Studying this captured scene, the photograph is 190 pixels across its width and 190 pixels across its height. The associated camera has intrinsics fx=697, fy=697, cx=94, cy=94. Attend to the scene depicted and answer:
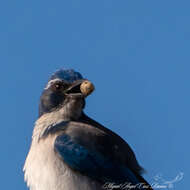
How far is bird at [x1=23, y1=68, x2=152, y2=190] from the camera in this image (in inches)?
340

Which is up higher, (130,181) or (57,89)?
(57,89)

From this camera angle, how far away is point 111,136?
30.6 ft

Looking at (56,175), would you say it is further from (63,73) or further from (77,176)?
(63,73)

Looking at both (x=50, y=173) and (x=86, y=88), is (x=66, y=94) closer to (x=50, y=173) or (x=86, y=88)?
(x=86, y=88)

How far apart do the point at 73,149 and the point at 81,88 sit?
893 millimetres

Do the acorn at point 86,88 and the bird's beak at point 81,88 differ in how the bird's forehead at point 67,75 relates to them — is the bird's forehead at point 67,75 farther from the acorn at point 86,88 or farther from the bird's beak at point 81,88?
the acorn at point 86,88

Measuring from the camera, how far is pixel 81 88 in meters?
9.34

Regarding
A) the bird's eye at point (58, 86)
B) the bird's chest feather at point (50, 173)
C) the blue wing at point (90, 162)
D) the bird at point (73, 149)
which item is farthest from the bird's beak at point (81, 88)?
the bird's chest feather at point (50, 173)

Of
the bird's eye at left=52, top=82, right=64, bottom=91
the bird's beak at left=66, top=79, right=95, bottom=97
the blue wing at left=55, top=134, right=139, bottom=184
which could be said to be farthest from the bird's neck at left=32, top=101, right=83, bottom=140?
the blue wing at left=55, top=134, right=139, bottom=184

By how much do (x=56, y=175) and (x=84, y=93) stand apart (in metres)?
1.30

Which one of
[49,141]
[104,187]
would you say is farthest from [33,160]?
[104,187]

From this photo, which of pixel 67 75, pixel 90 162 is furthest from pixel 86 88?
pixel 90 162

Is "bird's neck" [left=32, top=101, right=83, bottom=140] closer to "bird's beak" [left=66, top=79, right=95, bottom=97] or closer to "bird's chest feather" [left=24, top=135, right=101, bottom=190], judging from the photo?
"bird's beak" [left=66, top=79, right=95, bottom=97]

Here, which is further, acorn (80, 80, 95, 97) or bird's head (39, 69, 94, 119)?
bird's head (39, 69, 94, 119)
